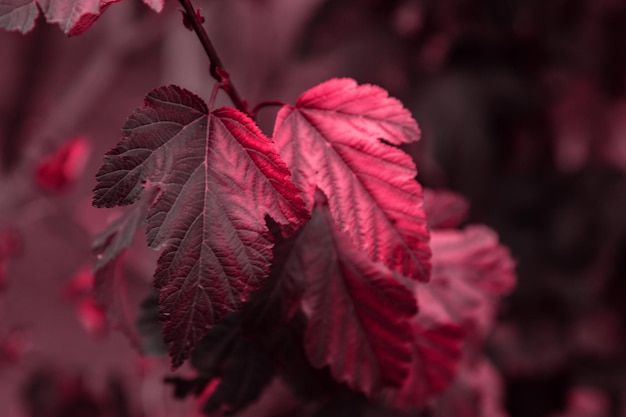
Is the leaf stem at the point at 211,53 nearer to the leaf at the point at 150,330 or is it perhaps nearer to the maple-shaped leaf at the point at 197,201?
the maple-shaped leaf at the point at 197,201

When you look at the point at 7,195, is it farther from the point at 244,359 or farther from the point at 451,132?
the point at 244,359

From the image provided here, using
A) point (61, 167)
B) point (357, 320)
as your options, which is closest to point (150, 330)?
point (357, 320)

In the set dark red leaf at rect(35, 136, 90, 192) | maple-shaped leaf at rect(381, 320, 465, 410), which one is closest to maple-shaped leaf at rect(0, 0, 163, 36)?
maple-shaped leaf at rect(381, 320, 465, 410)

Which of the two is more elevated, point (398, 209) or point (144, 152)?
point (144, 152)

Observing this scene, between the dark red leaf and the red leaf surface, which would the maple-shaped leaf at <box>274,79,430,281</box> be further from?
the dark red leaf

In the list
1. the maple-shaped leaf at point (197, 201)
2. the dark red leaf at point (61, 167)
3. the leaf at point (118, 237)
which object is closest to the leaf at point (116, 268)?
the leaf at point (118, 237)

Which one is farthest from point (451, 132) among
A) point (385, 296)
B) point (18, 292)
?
point (18, 292)
